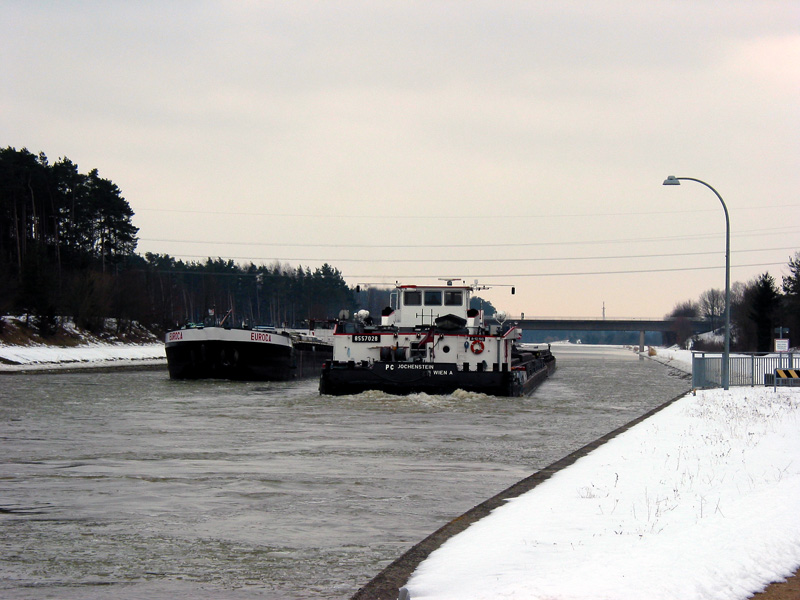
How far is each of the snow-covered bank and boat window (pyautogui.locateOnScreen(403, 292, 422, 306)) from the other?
23763mm

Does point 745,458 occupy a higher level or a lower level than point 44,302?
lower

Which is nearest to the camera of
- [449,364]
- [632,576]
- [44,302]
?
[632,576]

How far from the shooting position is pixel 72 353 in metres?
58.7

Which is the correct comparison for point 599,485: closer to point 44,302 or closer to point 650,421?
point 650,421

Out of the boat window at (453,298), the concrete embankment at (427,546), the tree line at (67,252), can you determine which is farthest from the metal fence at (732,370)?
the tree line at (67,252)

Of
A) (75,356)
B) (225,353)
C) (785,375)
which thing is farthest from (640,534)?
(75,356)

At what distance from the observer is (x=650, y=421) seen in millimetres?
21688

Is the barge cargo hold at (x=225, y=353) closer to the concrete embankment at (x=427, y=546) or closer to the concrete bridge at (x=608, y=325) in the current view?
the concrete embankment at (x=427, y=546)

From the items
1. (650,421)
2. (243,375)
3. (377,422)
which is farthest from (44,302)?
(650,421)

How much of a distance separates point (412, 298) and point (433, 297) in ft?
2.82

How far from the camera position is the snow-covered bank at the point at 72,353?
51.2 metres

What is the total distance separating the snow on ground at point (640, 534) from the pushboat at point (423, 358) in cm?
1494

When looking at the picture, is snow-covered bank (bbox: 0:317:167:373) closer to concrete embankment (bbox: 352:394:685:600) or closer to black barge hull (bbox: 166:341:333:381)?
black barge hull (bbox: 166:341:333:381)

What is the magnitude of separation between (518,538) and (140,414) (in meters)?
18.7
